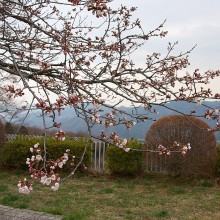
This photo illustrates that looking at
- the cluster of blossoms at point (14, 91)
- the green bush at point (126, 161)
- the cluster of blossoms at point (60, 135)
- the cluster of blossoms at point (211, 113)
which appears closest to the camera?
the cluster of blossoms at point (14, 91)

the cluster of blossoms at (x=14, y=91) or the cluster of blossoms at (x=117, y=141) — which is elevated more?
the cluster of blossoms at (x=14, y=91)

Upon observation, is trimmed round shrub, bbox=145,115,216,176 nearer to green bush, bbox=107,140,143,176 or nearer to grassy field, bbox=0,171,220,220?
grassy field, bbox=0,171,220,220

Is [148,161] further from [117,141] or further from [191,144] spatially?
[117,141]

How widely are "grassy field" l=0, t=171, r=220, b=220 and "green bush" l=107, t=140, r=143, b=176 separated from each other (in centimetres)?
26

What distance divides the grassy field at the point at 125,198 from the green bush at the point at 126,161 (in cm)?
26

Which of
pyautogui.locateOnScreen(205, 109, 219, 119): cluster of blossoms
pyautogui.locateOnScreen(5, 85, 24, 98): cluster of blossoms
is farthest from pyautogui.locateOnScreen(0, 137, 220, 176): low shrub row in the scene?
pyautogui.locateOnScreen(5, 85, 24, 98): cluster of blossoms

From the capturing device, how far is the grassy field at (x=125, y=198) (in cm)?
601

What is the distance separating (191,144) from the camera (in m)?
8.87

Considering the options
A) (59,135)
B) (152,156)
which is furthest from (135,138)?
(59,135)

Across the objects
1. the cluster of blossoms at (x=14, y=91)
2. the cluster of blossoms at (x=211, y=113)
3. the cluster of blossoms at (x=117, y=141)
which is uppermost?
the cluster of blossoms at (x=14, y=91)

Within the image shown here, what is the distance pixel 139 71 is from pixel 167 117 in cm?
571

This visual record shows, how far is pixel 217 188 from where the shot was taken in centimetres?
841

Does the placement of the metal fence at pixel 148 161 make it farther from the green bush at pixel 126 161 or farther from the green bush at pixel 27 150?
the green bush at pixel 27 150

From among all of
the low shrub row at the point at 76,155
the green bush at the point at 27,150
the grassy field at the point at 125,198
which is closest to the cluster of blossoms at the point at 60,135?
the grassy field at the point at 125,198
